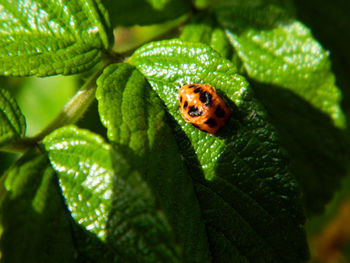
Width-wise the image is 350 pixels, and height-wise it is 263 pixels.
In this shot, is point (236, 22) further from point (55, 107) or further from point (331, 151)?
point (55, 107)

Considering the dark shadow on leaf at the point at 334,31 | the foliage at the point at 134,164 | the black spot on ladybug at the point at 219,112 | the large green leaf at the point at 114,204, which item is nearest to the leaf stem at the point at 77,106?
the foliage at the point at 134,164

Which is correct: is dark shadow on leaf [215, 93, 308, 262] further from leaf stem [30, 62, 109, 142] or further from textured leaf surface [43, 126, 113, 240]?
leaf stem [30, 62, 109, 142]

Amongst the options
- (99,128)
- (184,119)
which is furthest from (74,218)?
(99,128)

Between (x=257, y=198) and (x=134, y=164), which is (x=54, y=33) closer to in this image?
(x=134, y=164)

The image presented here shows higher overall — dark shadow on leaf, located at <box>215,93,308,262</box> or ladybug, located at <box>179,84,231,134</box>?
ladybug, located at <box>179,84,231,134</box>

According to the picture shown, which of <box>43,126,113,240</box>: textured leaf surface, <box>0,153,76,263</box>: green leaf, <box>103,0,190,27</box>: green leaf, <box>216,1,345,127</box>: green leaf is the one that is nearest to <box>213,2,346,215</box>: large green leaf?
<box>216,1,345,127</box>: green leaf

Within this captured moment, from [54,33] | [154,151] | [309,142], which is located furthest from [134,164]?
[309,142]
